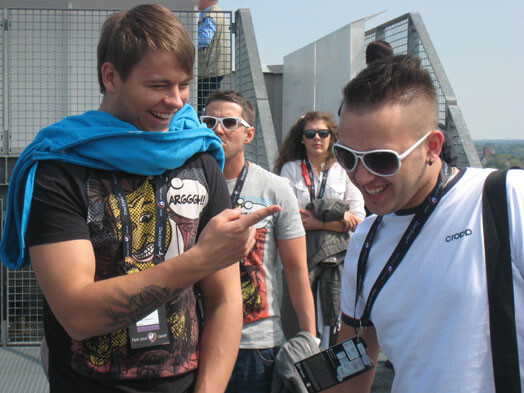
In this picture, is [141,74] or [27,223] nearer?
[27,223]

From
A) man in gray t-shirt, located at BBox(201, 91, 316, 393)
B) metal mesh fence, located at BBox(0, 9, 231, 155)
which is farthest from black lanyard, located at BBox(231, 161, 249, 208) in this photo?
metal mesh fence, located at BBox(0, 9, 231, 155)

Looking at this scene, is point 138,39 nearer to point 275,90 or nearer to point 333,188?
point 333,188

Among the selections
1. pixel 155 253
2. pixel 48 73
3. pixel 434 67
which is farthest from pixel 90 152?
pixel 48 73

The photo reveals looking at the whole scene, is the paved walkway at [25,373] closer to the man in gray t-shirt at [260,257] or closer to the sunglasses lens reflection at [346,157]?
the man in gray t-shirt at [260,257]

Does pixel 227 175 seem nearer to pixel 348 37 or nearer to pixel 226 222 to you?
pixel 226 222

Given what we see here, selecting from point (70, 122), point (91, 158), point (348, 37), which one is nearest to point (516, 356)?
point (91, 158)

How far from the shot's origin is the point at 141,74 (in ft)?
6.26

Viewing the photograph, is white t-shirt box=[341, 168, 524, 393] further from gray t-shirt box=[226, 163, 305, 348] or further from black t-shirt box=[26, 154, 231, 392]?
gray t-shirt box=[226, 163, 305, 348]

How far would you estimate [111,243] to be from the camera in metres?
1.87

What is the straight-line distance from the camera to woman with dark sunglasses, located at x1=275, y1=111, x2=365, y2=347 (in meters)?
4.74

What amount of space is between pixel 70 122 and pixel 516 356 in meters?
1.56

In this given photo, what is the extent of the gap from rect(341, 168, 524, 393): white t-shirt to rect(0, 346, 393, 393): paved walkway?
3351 millimetres

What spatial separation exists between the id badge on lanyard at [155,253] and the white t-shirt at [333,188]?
3.15 metres

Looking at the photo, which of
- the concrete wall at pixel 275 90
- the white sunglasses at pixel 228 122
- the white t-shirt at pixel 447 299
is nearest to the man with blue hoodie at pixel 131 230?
the white t-shirt at pixel 447 299
